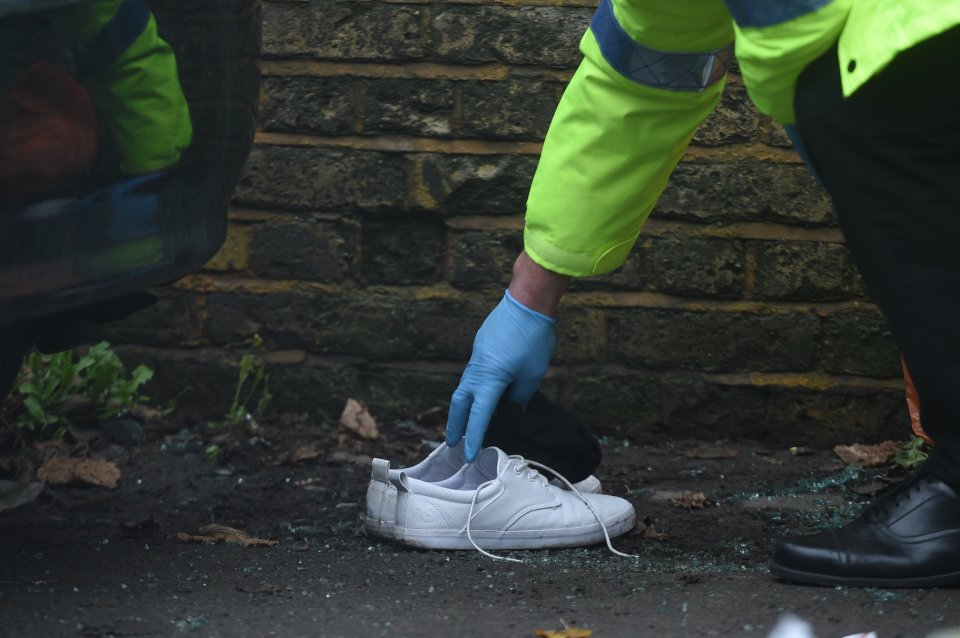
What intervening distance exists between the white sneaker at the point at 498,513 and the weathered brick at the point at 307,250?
0.98m

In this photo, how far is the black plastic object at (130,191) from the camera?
1.47 m

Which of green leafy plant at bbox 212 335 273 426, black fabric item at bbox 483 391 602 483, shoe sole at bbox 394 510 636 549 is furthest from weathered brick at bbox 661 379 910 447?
green leafy plant at bbox 212 335 273 426

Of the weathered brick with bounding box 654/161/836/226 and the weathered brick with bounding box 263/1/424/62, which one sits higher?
the weathered brick with bounding box 263/1/424/62

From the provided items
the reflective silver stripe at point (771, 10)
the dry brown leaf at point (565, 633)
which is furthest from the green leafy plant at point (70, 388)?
the reflective silver stripe at point (771, 10)

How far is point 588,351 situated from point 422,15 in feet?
2.94

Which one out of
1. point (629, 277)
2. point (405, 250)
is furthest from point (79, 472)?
point (629, 277)

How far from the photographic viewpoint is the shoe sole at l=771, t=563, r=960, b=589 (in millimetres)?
1714

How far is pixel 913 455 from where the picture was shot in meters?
2.69

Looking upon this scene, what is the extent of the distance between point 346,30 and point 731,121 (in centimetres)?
93

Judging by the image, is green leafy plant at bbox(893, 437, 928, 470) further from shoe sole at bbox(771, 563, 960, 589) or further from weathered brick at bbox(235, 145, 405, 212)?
weathered brick at bbox(235, 145, 405, 212)

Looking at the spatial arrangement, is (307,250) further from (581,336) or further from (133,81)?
(133,81)

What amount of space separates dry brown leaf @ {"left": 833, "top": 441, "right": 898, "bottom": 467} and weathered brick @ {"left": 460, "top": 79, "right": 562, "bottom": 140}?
1.03 meters

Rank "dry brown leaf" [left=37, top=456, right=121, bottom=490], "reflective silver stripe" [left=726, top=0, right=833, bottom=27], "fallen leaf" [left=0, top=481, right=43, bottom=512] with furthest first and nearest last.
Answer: "dry brown leaf" [left=37, top=456, right=121, bottom=490]
"fallen leaf" [left=0, top=481, right=43, bottom=512]
"reflective silver stripe" [left=726, top=0, right=833, bottom=27]

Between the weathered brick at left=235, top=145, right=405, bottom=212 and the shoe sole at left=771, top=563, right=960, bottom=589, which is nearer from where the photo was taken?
the shoe sole at left=771, top=563, right=960, bottom=589
